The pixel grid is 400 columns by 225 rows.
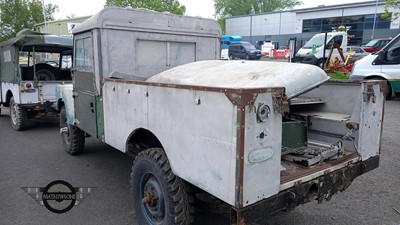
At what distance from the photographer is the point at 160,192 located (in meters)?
3.11

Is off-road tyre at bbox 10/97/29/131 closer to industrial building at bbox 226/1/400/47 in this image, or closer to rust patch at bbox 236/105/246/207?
rust patch at bbox 236/105/246/207

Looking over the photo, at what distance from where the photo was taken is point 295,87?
2859 mm

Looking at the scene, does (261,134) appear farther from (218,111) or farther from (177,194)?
(177,194)

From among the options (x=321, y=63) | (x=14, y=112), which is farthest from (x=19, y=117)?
(x=321, y=63)

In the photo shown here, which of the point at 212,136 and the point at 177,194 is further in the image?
the point at 177,194

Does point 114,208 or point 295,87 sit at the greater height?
point 295,87

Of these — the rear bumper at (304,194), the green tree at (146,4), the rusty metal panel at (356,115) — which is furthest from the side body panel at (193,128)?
the green tree at (146,4)

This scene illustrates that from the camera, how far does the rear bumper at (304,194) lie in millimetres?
2268

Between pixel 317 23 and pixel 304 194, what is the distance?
44580 millimetres

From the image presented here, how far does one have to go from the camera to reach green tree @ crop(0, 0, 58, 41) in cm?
3250

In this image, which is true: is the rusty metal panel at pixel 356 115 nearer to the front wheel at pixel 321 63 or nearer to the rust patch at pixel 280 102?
the rust patch at pixel 280 102

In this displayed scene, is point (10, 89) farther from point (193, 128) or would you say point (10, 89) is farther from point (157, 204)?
point (193, 128)

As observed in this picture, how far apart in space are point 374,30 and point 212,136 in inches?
1668

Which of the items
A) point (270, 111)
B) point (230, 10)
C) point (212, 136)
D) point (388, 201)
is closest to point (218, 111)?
point (212, 136)
